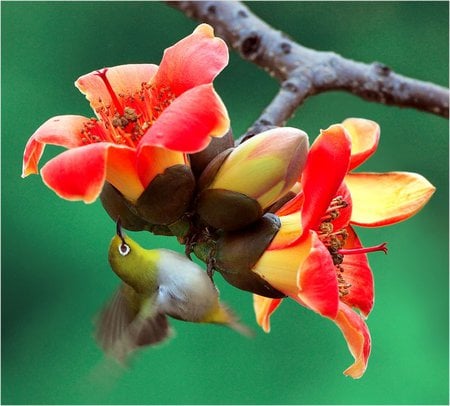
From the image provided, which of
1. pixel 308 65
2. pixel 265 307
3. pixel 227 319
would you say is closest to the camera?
pixel 265 307

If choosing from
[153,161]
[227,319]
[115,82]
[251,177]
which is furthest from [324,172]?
[227,319]

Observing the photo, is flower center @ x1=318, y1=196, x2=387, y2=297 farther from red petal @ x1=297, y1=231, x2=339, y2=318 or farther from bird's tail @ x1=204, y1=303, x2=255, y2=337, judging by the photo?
bird's tail @ x1=204, y1=303, x2=255, y2=337

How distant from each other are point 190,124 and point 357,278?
35cm

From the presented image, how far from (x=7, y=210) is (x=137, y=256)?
210 centimetres

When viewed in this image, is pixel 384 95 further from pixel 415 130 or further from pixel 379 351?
pixel 415 130

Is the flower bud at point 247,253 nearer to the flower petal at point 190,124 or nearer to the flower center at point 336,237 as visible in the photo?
the flower center at point 336,237

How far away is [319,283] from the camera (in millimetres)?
→ 995

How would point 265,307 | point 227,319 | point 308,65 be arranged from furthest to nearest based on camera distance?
point 308,65, point 227,319, point 265,307

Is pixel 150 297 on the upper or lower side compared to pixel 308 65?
lower

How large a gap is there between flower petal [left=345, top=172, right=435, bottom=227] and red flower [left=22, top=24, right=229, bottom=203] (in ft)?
Result: 0.82

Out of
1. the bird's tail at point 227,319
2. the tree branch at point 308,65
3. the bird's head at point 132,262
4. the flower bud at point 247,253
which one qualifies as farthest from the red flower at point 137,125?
the tree branch at point 308,65

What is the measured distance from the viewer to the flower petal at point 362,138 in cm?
123

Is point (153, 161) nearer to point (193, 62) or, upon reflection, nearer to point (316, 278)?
point (193, 62)

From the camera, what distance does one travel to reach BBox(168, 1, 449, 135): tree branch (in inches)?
63.9
